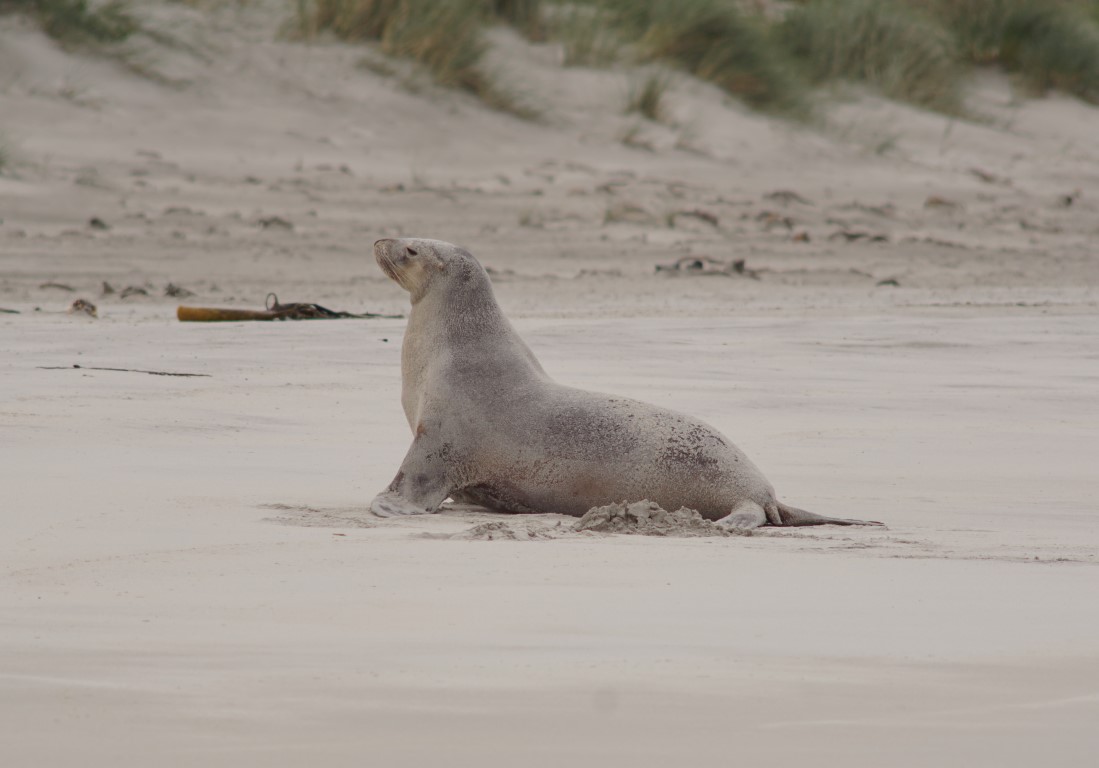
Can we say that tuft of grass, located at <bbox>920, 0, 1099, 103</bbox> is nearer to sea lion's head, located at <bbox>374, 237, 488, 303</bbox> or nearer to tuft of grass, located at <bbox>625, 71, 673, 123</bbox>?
tuft of grass, located at <bbox>625, 71, 673, 123</bbox>

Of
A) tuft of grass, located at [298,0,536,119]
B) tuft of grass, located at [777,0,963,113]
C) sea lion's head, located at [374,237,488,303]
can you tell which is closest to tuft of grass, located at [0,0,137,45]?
tuft of grass, located at [298,0,536,119]

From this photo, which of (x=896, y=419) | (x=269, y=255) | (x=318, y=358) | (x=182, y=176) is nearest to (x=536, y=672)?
(x=896, y=419)

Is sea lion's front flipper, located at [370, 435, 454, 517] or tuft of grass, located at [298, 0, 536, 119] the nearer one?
sea lion's front flipper, located at [370, 435, 454, 517]

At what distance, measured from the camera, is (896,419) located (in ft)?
21.5

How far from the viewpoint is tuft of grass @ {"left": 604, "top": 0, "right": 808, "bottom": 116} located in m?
16.9

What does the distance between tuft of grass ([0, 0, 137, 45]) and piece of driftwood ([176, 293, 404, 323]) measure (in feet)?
17.9

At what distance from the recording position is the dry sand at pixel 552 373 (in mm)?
2656

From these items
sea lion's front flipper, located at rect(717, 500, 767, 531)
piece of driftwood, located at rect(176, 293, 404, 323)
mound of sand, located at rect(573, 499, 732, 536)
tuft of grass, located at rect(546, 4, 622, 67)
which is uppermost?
sea lion's front flipper, located at rect(717, 500, 767, 531)

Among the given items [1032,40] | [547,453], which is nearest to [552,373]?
[547,453]

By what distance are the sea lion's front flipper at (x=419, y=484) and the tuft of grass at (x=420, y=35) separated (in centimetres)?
1030

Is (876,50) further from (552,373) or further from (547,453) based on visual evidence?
(547,453)

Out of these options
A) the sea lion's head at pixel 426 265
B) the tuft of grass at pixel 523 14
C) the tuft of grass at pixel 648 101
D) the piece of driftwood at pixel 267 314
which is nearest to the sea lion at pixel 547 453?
the sea lion's head at pixel 426 265

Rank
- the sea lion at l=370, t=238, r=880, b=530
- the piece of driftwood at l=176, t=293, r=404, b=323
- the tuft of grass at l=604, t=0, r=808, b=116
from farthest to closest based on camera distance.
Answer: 1. the tuft of grass at l=604, t=0, r=808, b=116
2. the piece of driftwood at l=176, t=293, r=404, b=323
3. the sea lion at l=370, t=238, r=880, b=530

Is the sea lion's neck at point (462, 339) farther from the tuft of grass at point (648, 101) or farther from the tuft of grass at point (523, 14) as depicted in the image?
the tuft of grass at point (523, 14)
